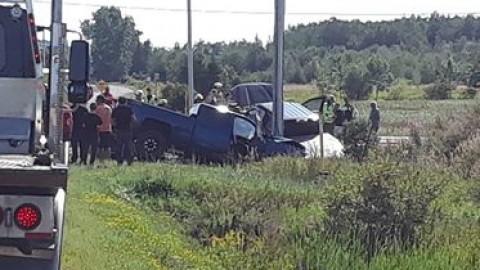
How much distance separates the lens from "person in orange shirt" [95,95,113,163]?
2559 cm

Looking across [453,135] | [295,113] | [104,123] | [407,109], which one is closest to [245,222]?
[104,123]

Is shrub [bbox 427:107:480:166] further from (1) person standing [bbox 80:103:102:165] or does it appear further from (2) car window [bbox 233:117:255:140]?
(1) person standing [bbox 80:103:102:165]

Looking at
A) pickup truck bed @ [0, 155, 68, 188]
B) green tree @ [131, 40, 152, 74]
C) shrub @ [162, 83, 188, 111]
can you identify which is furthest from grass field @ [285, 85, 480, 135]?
pickup truck bed @ [0, 155, 68, 188]

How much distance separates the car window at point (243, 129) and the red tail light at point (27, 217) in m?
20.3

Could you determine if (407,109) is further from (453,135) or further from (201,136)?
(201,136)

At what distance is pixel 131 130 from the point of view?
86.6 feet

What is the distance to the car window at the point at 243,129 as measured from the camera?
91.2 ft

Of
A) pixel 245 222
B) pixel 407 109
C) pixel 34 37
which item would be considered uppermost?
pixel 34 37

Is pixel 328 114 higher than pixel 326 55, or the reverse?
pixel 326 55

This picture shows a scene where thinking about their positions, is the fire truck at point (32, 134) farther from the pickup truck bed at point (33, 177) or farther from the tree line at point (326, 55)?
the tree line at point (326, 55)

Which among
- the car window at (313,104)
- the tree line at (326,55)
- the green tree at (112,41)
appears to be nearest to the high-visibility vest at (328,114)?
the car window at (313,104)

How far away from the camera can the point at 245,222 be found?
17.5 meters

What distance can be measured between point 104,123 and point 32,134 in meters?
15.2

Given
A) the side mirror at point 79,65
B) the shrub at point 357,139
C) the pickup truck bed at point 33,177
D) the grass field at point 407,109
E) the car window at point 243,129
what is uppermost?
the side mirror at point 79,65
